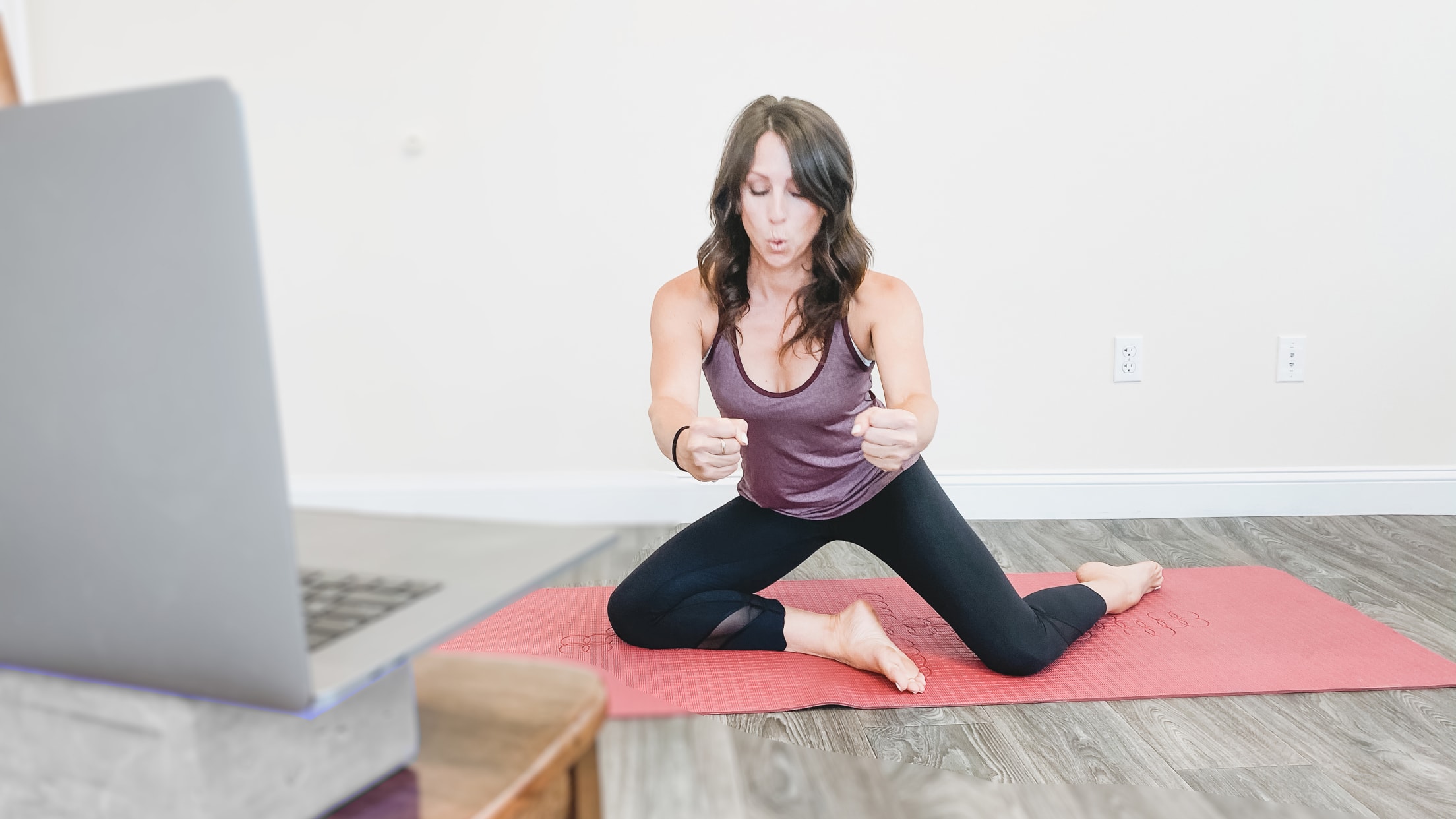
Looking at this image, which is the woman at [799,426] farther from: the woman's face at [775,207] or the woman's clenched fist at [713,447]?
the woman's clenched fist at [713,447]

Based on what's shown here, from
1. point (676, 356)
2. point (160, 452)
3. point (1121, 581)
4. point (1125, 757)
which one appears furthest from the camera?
point (1121, 581)

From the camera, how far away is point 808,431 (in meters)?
1.50

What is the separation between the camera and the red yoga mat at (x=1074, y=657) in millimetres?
1426

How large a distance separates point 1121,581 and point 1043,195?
99 centimetres

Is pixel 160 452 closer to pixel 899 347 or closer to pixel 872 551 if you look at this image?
pixel 899 347

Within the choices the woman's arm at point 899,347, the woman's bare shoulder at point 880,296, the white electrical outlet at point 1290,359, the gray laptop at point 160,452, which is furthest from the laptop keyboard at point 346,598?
the white electrical outlet at point 1290,359

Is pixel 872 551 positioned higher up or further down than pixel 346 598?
further down

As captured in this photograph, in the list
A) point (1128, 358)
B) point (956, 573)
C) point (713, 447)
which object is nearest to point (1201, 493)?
point (1128, 358)

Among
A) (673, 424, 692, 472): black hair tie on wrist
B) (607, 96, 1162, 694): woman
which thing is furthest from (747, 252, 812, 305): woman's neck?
(673, 424, 692, 472): black hair tie on wrist

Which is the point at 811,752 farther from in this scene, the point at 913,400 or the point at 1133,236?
the point at 1133,236

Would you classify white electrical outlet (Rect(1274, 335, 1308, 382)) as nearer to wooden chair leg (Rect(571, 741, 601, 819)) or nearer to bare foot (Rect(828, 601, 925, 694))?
bare foot (Rect(828, 601, 925, 694))

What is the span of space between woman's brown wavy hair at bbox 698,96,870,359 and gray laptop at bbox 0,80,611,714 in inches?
42.0

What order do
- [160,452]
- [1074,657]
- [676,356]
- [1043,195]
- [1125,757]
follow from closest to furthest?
1. [160,452]
2. [1125,757]
3. [676,356]
4. [1074,657]
5. [1043,195]

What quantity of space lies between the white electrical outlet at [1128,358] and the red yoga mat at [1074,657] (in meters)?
0.71
